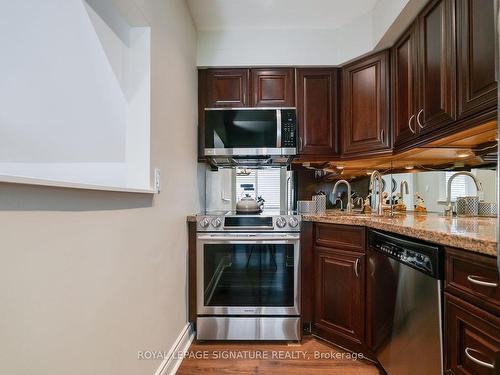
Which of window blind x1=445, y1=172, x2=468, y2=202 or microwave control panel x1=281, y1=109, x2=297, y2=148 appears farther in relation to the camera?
microwave control panel x1=281, y1=109, x2=297, y2=148

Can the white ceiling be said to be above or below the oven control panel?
above

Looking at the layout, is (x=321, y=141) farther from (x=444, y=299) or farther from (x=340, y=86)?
(x=444, y=299)

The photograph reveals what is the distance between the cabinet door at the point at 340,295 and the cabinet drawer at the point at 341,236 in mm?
40

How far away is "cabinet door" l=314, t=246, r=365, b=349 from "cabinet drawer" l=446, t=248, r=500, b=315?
0.71 metres

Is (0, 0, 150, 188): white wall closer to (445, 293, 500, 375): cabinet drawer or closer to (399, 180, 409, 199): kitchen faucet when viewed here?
(445, 293, 500, 375): cabinet drawer

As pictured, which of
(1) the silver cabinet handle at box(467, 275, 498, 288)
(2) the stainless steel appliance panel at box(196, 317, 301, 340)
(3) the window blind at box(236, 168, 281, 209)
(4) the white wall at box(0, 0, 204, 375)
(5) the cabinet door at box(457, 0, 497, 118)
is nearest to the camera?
(4) the white wall at box(0, 0, 204, 375)

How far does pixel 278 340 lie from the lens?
6.15 ft

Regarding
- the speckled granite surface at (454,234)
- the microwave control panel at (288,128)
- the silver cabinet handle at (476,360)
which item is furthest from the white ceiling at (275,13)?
the silver cabinet handle at (476,360)

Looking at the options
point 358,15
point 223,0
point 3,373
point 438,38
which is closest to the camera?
point 3,373

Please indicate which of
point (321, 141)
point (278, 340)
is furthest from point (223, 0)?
point (278, 340)

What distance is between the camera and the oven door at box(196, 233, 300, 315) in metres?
1.87

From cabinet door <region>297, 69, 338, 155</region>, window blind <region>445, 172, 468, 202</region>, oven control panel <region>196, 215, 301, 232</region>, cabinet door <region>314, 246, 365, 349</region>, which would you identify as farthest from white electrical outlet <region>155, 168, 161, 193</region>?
window blind <region>445, 172, 468, 202</region>

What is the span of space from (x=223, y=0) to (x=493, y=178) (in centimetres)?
212

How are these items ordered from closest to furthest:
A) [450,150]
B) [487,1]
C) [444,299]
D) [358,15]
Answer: [444,299]
[487,1]
[450,150]
[358,15]
